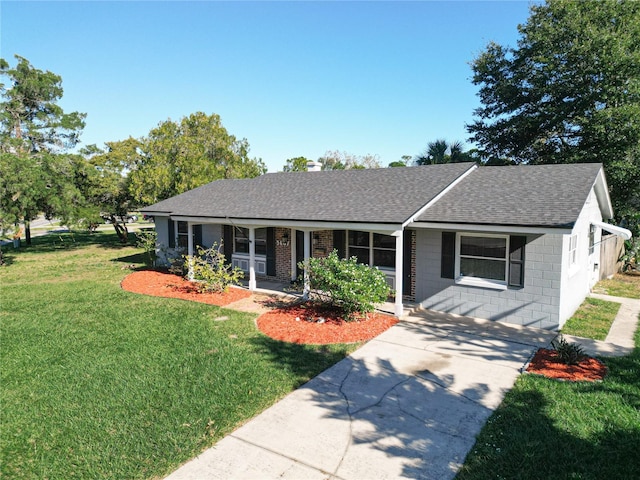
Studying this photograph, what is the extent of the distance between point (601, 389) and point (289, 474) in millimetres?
5230

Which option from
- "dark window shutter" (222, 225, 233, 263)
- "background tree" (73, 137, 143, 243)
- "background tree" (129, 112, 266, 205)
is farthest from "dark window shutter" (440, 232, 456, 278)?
"background tree" (73, 137, 143, 243)

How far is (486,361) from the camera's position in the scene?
742cm

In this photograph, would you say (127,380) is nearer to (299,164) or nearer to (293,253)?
(293,253)

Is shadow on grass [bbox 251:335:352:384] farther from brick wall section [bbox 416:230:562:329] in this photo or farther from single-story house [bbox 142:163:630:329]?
brick wall section [bbox 416:230:562:329]

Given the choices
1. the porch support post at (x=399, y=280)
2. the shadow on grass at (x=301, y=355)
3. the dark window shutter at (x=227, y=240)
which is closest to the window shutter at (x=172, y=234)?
the dark window shutter at (x=227, y=240)

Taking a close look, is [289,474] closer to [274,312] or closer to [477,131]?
[274,312]

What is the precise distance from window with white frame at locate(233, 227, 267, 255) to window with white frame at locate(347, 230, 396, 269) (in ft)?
13.1

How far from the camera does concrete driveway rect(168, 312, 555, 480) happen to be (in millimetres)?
4414

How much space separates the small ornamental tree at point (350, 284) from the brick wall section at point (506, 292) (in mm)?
1785

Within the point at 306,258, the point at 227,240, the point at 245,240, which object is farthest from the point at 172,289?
the point at 306,258

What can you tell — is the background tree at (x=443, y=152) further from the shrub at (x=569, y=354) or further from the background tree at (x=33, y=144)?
the background tree at (x=33, y=144)

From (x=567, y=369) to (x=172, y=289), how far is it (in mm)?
A: 11974

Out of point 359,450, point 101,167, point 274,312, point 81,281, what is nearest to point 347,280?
point 274,312

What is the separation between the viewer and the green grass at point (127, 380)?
468cm
